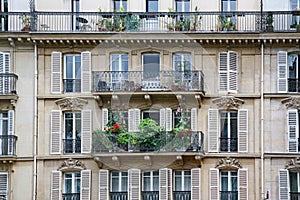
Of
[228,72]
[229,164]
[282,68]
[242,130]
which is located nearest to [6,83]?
[228,72]

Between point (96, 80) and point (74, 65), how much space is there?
134cm

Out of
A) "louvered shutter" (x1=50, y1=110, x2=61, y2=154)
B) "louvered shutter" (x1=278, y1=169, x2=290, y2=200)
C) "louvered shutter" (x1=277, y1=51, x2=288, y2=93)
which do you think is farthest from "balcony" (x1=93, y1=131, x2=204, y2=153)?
"louvered shutter" (x1=277, y1=51, x2=288, y2=93)

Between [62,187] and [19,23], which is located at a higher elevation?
[19,23]

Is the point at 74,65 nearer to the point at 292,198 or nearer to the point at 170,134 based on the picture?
the point at 170,134

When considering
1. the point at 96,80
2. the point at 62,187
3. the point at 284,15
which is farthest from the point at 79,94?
the point at 284,15

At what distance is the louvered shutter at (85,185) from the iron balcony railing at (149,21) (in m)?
5.86

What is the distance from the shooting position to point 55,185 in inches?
1682

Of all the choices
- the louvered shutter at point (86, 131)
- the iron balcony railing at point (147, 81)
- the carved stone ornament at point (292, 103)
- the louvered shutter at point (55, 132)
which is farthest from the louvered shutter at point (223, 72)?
the louvered shutter at point (55, 132)

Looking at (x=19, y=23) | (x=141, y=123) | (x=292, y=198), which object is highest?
(x=19, y=23)

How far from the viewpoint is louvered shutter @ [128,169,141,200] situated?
4266cm

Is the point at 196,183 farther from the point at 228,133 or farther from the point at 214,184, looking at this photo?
the point at 228,133

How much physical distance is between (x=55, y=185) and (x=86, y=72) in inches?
188

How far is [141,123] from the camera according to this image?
42.5 m

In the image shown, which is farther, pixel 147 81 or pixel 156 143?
pixel 147 81
